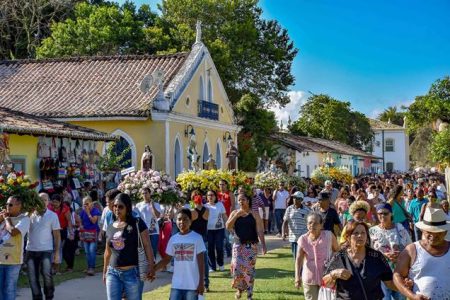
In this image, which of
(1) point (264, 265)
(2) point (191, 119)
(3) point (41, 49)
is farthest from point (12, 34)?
(1) point (264, 265)

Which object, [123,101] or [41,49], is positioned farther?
[41,49]

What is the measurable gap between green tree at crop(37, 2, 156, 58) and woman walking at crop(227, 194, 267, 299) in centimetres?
2560

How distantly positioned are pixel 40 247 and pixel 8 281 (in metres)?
1.19

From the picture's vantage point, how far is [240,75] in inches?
1583

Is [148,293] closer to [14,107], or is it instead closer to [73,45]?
[14,107]

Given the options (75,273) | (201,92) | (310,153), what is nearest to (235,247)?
(75,273)

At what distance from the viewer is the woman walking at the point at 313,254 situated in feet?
27.6

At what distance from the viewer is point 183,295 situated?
786 centimetres

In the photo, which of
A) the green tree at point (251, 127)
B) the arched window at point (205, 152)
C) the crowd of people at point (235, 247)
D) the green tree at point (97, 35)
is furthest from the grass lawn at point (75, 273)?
the green tree at point (251, 127)

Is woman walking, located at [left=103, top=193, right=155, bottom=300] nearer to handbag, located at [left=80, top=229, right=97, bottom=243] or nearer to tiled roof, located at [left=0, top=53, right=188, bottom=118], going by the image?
handbag, located at [left=80, top=229, right=97, bottom=243]

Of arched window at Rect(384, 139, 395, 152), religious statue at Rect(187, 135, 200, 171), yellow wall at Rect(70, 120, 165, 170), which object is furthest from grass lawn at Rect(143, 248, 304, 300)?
arched window at Rect(384, 139, 395, 152)

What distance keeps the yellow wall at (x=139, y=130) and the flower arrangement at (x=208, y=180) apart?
6673 mm

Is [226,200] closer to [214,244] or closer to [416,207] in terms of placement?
[214,244]

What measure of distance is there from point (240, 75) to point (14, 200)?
31601mm
